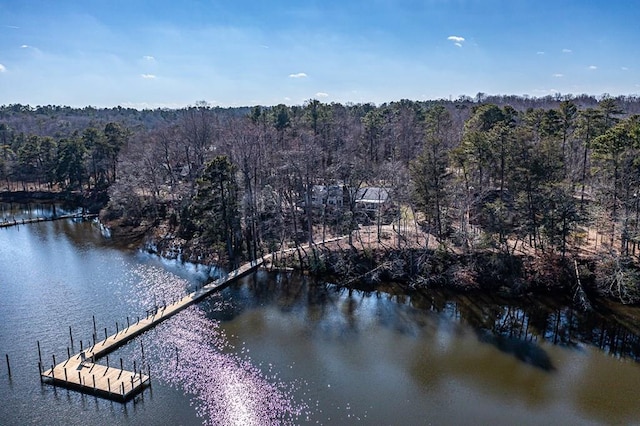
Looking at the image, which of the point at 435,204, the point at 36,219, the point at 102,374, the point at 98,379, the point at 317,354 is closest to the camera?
the point at 98,379

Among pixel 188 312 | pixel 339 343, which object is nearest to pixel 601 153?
pixel 339 343

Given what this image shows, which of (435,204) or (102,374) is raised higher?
(435,204)

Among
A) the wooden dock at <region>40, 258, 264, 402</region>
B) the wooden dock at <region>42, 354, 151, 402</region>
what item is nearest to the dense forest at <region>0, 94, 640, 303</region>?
the wooden dock at <region>40, 258, 264, 402</region>

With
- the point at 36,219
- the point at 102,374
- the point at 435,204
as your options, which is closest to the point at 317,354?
the point at 102,374

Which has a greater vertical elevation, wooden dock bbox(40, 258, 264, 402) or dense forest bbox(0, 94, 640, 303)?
dense forest bbox(0, 94, 640, 303)

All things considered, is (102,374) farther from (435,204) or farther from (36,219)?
(36,219)

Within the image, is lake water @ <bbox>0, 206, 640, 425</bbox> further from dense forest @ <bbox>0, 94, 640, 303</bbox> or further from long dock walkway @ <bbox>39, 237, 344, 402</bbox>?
dense forest @ <bbox>0, 94, 640, 303</bbox>

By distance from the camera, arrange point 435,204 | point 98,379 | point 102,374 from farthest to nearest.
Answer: point 435,204 < point 102,374 < point 98,379
